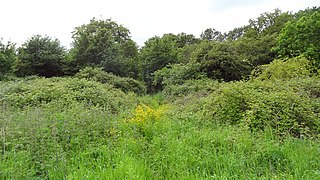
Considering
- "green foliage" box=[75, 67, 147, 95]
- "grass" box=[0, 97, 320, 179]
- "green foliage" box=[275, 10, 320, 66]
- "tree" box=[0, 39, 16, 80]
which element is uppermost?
"green foliage" box=[275, 10, 320, 66]

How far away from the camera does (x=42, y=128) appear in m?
4.05

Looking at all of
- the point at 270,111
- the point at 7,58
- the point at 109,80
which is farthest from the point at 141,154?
the point at 7,58

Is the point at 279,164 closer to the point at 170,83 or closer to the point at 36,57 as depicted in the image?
the point at 170,83

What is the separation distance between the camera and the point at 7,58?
16.4 meters

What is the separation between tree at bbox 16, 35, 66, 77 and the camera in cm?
1836

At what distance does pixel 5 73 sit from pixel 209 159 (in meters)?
17.8

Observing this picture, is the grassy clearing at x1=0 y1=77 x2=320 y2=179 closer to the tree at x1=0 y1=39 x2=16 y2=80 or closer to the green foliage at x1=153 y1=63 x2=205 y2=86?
the green foliage at x1=153 y1=63 x2=205 y2=86

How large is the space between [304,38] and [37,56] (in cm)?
1944

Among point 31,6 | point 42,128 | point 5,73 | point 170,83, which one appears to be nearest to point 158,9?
point 170,83

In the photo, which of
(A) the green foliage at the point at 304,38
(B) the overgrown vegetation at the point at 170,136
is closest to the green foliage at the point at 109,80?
(B) the overgrown vegetation at the point at 170,136

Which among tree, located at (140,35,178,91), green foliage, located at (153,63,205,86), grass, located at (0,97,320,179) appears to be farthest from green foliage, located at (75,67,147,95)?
grass, located at (0,97,320,179)

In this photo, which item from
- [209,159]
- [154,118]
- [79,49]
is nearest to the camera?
[209,159]

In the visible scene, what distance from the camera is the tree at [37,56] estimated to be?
723 inches

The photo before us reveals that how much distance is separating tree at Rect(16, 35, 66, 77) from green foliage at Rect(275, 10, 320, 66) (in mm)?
17532
